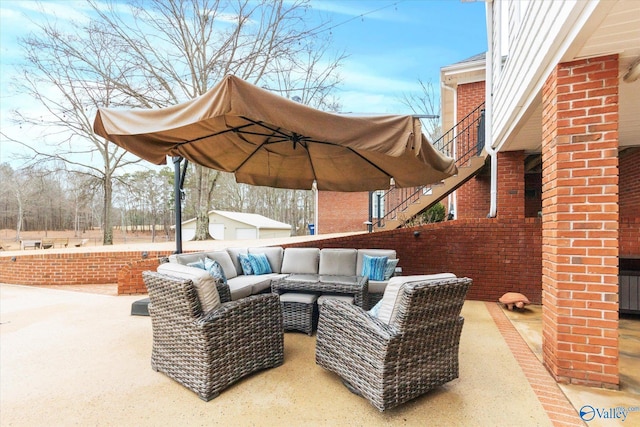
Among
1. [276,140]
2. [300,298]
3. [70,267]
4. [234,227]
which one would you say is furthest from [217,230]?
[300,298]

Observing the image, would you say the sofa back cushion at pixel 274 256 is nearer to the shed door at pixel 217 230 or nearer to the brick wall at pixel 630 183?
the brick wall at pixel 630 183

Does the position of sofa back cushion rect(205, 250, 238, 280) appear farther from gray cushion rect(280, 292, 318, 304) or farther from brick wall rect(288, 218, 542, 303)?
brick wall rect(288, 218, 542, 303)

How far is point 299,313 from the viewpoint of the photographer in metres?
3.67

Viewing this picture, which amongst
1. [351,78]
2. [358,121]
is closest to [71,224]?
[351,78]

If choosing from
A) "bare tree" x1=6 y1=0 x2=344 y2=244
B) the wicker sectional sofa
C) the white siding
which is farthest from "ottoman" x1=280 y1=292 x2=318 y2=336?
"bare tree" x1=6 y1=0 x2=344 y2=244

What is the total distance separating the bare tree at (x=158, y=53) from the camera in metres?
11.2

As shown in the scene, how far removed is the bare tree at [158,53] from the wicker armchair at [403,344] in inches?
439

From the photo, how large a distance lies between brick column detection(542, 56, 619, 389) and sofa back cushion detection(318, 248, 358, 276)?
2690 mm

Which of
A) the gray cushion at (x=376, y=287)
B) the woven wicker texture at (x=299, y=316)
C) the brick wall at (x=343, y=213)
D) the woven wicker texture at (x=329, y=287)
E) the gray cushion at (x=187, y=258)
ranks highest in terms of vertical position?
the brick wall at (x=343, y=213)

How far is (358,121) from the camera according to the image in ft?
8.23

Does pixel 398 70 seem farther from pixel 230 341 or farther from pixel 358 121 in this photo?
pixel 230 341

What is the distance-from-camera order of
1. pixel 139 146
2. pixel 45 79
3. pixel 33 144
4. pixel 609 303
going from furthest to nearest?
1. pixel 33 144
2. pixel 45 79
3. pixel 139 146
4. pixel 609 303

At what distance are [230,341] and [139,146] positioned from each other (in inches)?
84.2

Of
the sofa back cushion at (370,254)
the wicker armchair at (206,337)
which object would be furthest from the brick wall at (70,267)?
the wicker armchair at (206,337)
